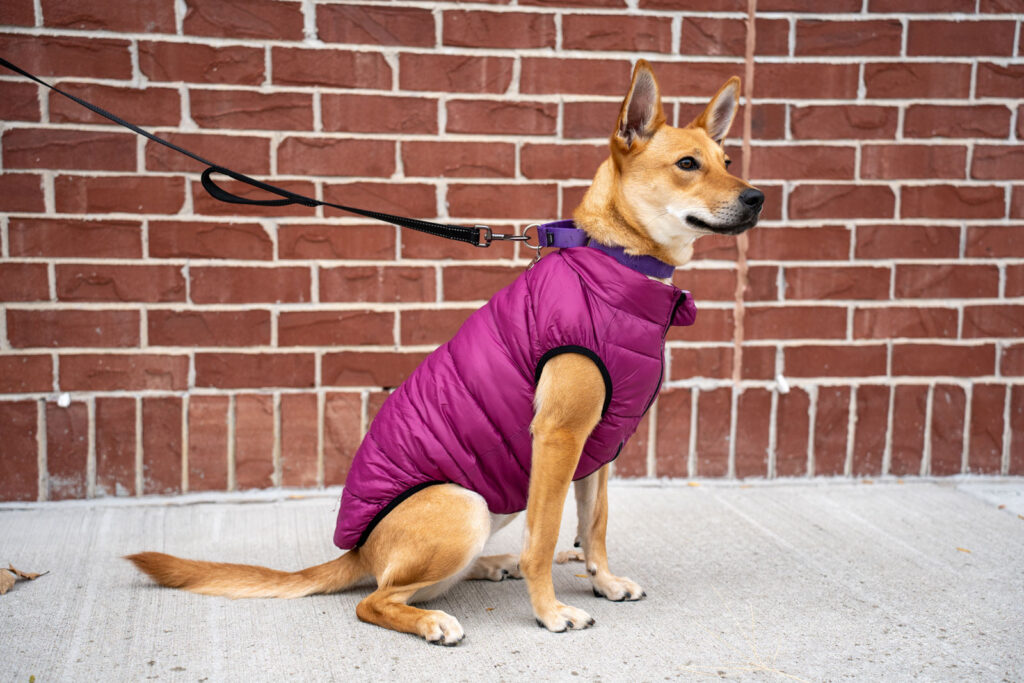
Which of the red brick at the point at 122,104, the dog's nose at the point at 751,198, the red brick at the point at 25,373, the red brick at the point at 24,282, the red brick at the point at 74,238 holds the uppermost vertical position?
the red brick at the point at 122,104

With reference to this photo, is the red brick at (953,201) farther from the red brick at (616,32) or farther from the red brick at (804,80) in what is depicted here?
the red brick at (616,32)

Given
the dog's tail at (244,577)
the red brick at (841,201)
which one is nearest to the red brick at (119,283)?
the dog's tail at (244,577)

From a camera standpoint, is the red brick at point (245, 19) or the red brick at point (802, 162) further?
the red brick at point (802, 162)

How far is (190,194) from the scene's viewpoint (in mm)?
3488

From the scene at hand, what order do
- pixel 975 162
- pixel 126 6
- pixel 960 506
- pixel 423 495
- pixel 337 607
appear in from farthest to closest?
1. pixel 975 162
2. pixel 960 506
3. pixel 126 6
4. pixel 337 607
5. pixel 423 495

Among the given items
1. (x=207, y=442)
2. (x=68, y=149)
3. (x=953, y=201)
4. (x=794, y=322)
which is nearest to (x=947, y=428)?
(x=794, y=322)

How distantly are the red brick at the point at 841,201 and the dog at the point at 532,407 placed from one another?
1.42m

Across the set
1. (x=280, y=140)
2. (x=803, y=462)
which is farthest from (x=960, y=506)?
(x=280, y=140)

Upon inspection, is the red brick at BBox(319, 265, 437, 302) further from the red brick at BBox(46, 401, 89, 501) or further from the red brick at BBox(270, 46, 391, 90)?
the red brick at BBox(46, 401, 89, 501)

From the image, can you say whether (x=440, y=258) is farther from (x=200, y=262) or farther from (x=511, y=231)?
(x=200, y=262)

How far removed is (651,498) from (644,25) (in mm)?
2154

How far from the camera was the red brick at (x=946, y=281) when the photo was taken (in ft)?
12.9

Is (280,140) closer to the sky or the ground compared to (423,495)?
closer to the sky

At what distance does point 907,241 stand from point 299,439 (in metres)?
3.00
